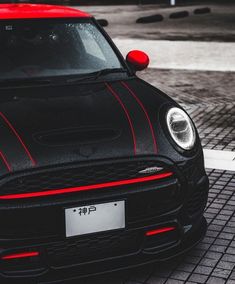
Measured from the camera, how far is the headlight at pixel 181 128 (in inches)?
147

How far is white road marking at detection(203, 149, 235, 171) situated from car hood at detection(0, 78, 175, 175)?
187 centimetres

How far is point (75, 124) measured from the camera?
359 centimetres

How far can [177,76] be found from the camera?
425 inches

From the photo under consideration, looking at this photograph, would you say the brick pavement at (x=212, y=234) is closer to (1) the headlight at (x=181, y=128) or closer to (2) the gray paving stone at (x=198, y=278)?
(2) the gray paving stone at (x=198, y=278)

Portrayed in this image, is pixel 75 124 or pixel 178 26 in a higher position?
pixel 75 124

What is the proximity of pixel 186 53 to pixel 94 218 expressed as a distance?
1035 centimetres

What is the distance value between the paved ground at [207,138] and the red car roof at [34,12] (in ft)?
6.09

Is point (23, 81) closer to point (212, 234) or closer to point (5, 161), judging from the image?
point (5, 161)

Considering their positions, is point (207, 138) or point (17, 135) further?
point (207, 138)

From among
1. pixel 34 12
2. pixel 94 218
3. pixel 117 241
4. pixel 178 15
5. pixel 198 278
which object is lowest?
pixel 178 15

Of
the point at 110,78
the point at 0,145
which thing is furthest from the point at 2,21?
the point at 0,145

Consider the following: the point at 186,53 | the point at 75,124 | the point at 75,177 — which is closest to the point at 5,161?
the point at 75,177

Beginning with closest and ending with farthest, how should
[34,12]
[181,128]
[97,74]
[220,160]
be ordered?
[181,128] → [97,74] → [34,12] → [220,160]

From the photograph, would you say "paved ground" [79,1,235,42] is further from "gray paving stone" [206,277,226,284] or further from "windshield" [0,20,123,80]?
"gray paving stone" [206,277,226,284]
